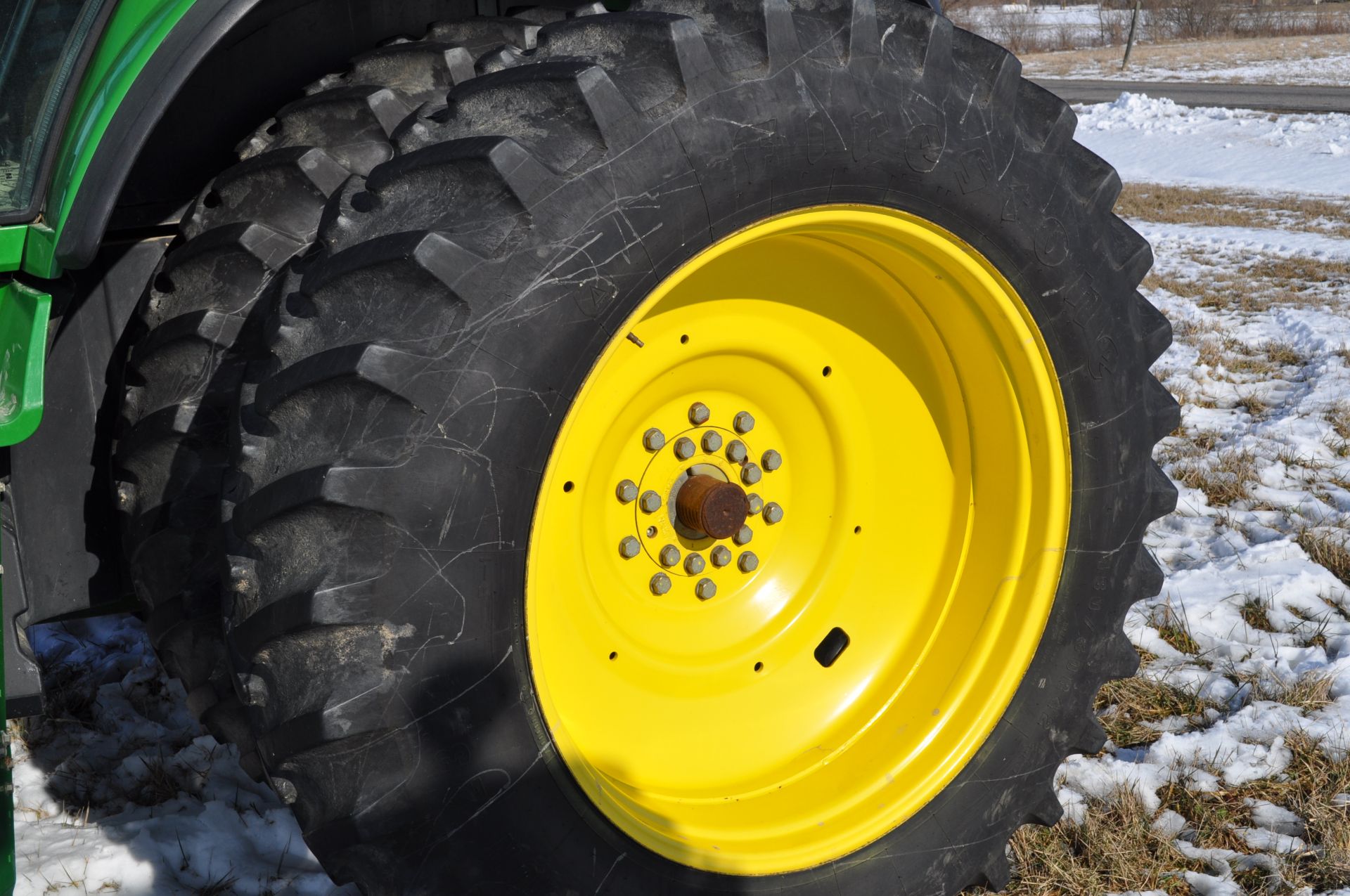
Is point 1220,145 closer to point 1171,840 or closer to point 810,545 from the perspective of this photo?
point 1171,840

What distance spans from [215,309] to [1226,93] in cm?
2071

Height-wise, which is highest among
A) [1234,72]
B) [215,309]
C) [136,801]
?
[215,309]

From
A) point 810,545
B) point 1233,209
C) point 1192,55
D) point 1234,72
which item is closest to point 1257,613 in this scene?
point 810,545

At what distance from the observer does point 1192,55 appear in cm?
2622

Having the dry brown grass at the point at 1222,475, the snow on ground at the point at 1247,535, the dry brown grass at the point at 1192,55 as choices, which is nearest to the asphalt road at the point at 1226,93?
the dry brown grass at the point at 1192,55

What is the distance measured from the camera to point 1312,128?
14.1m

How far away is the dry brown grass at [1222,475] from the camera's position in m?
3.72

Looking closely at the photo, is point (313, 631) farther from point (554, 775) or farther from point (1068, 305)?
point (1068, 305)

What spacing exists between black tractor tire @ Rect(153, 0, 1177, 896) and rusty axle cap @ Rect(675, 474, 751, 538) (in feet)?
1.50

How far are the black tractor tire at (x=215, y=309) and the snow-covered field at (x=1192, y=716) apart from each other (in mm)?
531

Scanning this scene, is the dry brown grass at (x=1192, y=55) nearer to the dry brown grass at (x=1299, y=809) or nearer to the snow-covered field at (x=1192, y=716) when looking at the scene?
the snow-covered field at (x=1192, y=716)

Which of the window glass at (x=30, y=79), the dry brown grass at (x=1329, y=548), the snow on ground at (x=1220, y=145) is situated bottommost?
the snow on ground at (x=1220, y=145)

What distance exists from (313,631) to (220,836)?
1.14 m

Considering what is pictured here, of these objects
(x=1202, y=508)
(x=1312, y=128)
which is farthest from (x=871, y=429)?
(x=1312, y=128)
